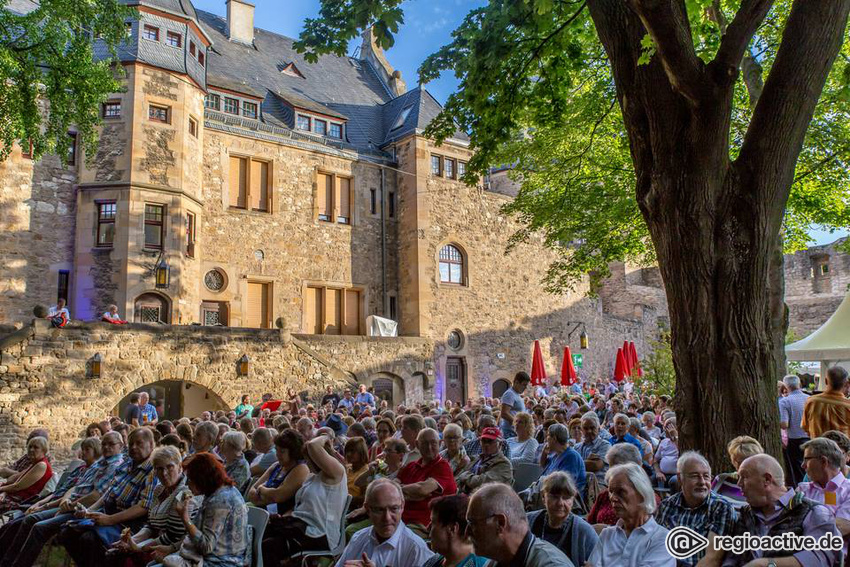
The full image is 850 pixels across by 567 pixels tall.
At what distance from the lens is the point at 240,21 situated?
90.0ft

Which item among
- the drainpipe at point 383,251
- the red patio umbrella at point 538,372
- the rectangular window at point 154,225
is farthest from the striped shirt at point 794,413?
the drainpipe at point 383,251

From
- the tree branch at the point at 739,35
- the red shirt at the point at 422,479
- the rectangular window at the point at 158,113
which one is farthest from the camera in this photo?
the rectangular window at the point at 158,113

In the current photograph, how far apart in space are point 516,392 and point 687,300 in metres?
4.93

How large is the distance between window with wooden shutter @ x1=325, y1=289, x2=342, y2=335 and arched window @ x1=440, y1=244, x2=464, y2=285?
4135 millimetres

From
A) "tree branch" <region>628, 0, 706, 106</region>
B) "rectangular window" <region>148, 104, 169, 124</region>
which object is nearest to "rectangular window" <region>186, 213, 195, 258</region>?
"rectangular window" <region>148, 104, 169, 124</region>

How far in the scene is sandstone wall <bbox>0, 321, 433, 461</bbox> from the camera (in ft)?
50.1

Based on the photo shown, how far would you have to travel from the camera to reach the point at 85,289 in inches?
757

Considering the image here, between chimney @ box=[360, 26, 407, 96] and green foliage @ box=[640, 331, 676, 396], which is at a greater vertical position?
chimney @ box=[360, 26, 407, 96]

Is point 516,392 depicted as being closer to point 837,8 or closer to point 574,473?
point 574,473

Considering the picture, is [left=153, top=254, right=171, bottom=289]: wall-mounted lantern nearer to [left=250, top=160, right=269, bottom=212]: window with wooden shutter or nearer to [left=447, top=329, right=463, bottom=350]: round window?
[left=250, top=160, right=269, bottom=212]: window with wooden shutter

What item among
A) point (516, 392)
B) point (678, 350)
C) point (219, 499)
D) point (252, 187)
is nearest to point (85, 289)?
point (252, 187)

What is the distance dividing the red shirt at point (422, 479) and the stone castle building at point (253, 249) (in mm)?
12541

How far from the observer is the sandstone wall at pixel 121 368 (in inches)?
601

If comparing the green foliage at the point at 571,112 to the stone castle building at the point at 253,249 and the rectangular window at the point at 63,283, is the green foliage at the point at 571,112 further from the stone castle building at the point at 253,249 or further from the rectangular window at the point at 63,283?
the rectangular window at the point at 63,283
